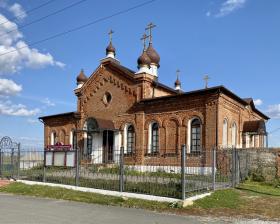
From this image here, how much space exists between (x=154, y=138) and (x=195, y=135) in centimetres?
295

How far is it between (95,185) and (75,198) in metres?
1.77

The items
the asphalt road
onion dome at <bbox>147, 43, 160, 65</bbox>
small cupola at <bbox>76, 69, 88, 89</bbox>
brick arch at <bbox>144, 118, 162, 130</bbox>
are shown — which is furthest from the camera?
small cupola at <bbox>76, 69, 88, 89</bbox>

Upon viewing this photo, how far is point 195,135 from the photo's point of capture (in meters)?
21.4

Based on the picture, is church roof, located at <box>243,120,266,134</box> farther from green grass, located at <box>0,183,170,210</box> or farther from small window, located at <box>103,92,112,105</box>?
green grass, located at <box>0,183,170,210</box>

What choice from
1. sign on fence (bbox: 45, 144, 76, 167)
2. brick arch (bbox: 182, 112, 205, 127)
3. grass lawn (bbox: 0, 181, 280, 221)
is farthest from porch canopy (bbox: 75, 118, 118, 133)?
grass lawn (bbox: 0, 181, 280, 221)

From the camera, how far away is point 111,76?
26.1 m

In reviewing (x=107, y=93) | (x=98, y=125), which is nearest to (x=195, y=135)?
(x=98, y=125)

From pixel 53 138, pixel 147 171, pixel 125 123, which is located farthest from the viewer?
pixel 53 138

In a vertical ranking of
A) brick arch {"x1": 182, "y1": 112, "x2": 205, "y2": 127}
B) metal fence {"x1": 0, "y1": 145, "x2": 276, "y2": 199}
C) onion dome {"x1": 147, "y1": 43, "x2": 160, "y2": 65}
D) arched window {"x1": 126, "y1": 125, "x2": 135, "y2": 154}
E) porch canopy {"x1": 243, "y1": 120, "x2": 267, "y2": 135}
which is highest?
onion dome {"x1": 147, "y1": 43, "x2": 160, "y2": 65}

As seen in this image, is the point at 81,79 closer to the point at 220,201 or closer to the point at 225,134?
the point at 225,134

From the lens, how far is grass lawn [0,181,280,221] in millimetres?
11109

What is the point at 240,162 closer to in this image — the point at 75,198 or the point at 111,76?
the point at 75,198

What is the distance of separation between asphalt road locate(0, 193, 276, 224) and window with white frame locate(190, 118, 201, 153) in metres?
10.0

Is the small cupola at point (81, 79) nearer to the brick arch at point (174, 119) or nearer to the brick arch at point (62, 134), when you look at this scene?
the brick arch at point (62, 134)
